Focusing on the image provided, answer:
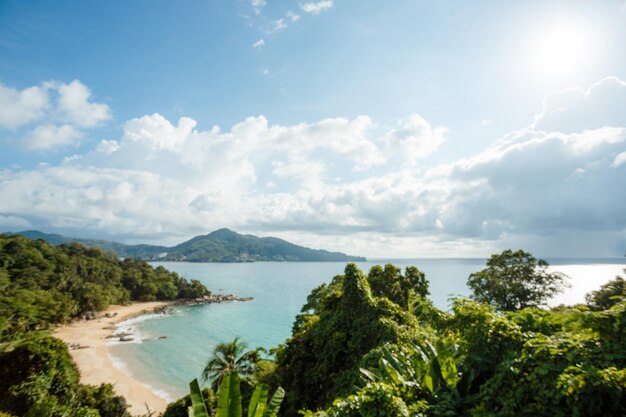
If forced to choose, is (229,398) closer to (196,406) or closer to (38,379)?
(196,406)

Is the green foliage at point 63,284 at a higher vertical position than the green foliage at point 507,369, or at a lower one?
lower

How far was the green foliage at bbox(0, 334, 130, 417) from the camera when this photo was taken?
9.39 m

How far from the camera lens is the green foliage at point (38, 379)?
939cm

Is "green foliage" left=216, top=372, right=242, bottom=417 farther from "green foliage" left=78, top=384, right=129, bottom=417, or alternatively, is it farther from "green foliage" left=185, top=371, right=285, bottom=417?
"green foliage" left=78, top=384, right=129, bottom=417

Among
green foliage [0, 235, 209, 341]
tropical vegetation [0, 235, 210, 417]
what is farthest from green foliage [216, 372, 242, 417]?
green foliage [0, 235, 209, 341]

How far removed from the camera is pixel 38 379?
32.6ft

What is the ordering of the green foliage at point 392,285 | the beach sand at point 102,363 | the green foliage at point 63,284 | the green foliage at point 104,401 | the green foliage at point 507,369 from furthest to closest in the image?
the green foliage at point 63,284, the beach sand at point 102,363, the green foliage at point 392,285, the green foliage at point 104,401, the green foliage at point 507,369

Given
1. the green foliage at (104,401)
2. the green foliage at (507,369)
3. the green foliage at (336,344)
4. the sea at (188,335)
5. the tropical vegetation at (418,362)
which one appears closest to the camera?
the green foliage at (507,369)

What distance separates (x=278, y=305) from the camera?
274ft

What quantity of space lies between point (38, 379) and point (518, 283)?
31.8 meters

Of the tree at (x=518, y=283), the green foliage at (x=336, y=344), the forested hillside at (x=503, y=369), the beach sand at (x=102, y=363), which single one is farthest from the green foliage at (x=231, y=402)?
the tree at (x=518, y=283)

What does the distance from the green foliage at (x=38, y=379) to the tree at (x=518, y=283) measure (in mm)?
28719

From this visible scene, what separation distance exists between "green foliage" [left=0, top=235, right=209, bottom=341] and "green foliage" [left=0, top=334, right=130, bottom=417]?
1082 inches

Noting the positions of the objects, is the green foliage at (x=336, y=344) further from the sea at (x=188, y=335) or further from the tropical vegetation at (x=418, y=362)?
the sea at (x=188, y=335)
